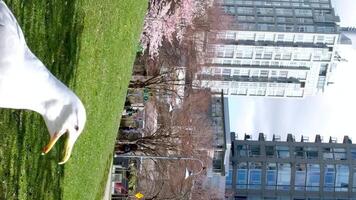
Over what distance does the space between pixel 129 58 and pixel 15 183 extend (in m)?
9.69

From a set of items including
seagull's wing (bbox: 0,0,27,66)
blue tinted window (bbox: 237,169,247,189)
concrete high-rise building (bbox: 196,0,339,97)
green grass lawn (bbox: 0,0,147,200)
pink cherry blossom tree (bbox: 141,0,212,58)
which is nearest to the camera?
seagull's wing (bbox: 0,0,27,66)

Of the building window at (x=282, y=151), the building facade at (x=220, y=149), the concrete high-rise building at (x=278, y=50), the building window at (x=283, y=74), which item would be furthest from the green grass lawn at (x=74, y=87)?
the building window at (x=283, y=74)

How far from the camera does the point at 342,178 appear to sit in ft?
157

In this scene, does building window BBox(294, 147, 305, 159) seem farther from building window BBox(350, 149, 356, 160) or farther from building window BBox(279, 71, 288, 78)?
building window BBox(279, 71, 288, 78)

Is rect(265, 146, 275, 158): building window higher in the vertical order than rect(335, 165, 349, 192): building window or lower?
higher

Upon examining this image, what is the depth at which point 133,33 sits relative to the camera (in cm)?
1703

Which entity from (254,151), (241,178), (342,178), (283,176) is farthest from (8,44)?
(342,178)

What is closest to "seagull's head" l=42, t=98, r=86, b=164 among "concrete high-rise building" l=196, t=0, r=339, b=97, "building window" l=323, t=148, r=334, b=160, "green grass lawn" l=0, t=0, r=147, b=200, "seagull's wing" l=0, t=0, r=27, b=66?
"seagull's wing" l=0, t=0, r=27, b=66

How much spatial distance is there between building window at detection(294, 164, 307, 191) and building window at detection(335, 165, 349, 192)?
2.42 metres

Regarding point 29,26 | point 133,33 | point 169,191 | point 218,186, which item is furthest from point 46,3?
point 218,186

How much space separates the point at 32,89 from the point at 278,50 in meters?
61.7

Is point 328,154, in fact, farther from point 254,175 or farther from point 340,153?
point 254,175

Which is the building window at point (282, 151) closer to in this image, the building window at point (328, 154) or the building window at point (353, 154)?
the building window at point (328, 154)

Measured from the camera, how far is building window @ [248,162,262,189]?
156 feet
